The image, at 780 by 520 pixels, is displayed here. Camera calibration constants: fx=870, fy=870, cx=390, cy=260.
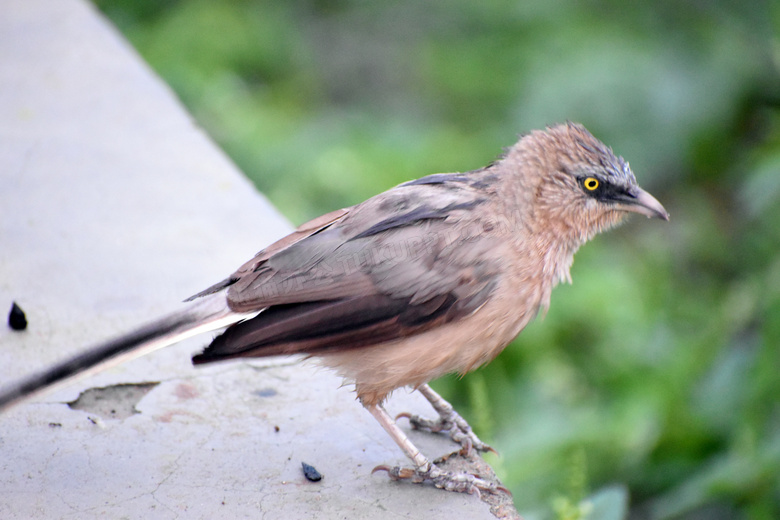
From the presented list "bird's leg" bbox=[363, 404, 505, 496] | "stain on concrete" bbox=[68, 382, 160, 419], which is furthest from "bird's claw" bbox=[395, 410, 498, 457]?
"stain on concrete" bbox=[68, 382, 160, 419]

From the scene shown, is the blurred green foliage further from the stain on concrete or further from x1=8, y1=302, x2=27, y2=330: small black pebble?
x1=8, y1=302, x2=27, y2=330: small black pebble

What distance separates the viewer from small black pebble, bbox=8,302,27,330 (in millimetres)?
3363

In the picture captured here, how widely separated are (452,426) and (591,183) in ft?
3.35

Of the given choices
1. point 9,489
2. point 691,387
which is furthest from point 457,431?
point 691,387

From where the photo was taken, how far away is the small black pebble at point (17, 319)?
11.0 feet

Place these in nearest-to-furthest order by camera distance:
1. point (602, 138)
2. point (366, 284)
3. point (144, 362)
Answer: point (366, 284), point (144, 362), point (602, 138)

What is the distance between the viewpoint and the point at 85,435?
296 centimetres

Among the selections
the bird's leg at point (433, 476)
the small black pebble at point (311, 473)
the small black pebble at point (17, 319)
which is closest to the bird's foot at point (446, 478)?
the bird's leg at point (433, 476)

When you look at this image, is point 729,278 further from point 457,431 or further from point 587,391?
point 457,431

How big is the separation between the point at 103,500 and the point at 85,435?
355mm

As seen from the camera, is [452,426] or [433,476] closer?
[433,476]

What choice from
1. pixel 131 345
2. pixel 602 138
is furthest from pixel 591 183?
pixel 602 138

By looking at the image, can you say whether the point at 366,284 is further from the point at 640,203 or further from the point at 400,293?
the point at 640,203

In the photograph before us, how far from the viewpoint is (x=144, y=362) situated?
337 cm
